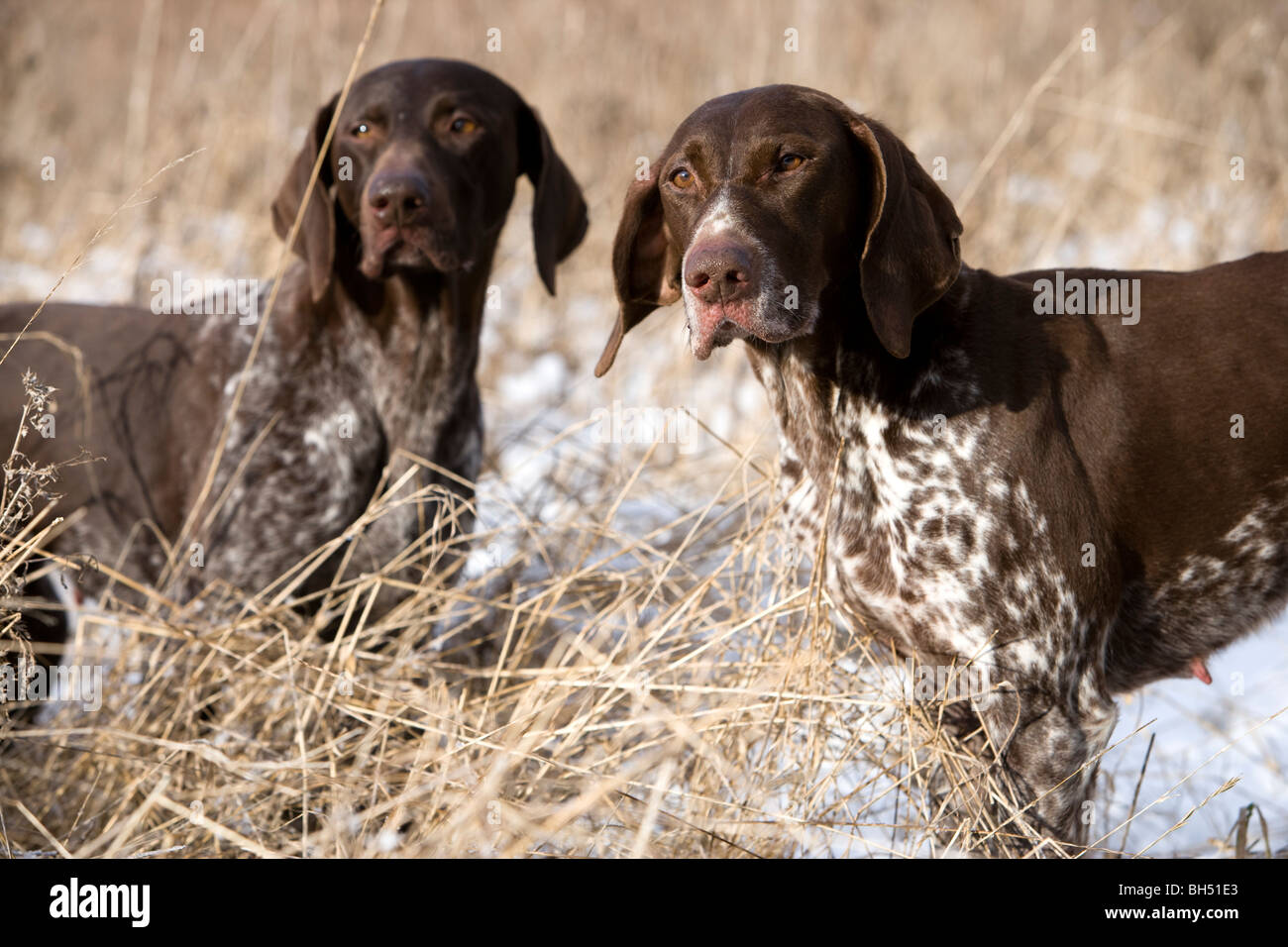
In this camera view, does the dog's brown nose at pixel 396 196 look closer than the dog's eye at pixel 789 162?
No

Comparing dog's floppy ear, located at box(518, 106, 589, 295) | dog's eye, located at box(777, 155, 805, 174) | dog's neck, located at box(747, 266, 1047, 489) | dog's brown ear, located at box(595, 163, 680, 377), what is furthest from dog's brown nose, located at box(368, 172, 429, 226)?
dog's eye, located at box(777, 155, 805, 174)

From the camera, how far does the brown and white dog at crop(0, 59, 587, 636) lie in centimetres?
361

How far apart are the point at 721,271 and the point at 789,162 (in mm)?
326

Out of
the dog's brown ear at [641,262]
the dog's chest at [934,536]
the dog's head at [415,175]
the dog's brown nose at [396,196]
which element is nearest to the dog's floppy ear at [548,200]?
the dog's head at [415,175]

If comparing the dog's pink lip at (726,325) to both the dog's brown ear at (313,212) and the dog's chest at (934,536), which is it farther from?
the dog's brown ear at (313,212)

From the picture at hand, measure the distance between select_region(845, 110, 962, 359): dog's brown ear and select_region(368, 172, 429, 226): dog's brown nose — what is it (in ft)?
4.00

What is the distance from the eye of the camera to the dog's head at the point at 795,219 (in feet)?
8.09

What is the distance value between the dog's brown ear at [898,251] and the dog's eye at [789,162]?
15 cm

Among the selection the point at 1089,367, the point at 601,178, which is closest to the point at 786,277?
the point at 1089,367

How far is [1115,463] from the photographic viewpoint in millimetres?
2727

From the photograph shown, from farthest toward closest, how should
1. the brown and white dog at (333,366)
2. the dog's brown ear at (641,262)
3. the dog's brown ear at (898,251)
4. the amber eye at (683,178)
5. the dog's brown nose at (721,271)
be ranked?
the brown and white dog at (333,366)
the dog's brown ear at (641,262)
the amber eye at (683,178)
the dog's brown ear at (898,251)
the dog's brown nose at (721,271)

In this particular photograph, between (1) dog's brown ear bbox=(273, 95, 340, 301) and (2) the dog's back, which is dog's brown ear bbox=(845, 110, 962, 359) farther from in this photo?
(2) the dog's back

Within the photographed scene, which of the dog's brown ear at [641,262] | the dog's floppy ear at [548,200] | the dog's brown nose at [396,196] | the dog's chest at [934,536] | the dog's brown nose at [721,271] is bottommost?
the dog's chest at [934,536]
